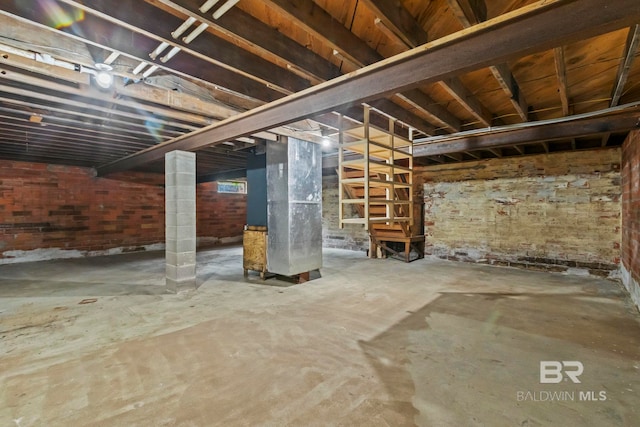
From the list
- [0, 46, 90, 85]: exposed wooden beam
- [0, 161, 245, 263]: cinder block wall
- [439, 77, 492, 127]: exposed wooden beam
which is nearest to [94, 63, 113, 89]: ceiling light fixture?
[0, 46, 90, 85]: exposed wooden beam

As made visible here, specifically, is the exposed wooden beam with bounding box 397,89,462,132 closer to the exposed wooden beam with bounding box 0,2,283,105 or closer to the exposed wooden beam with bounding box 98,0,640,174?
the exposed wooden beam with bounding box 98,0,640,174

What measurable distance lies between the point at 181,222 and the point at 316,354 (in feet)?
9.77

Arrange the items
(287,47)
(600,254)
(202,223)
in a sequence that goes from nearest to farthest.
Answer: (287,47) → (600,254) → (202,223)

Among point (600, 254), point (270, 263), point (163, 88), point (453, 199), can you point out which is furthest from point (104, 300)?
point (600, 254)

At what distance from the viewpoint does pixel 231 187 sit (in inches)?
417

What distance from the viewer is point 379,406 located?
1736 mm

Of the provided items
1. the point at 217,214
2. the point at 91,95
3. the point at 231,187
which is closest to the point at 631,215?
the point at 91,95

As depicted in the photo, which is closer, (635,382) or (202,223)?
(635,382)

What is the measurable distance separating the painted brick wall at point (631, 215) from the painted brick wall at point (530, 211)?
0.37 metres

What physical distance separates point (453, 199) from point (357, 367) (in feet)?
18.2

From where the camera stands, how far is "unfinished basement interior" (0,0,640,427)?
5.73 feet

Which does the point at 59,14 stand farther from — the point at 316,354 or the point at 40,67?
the point at 316,354

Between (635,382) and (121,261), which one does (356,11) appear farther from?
(121,261)

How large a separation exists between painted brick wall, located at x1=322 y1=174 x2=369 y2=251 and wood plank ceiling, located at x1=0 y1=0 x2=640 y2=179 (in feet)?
14.2
